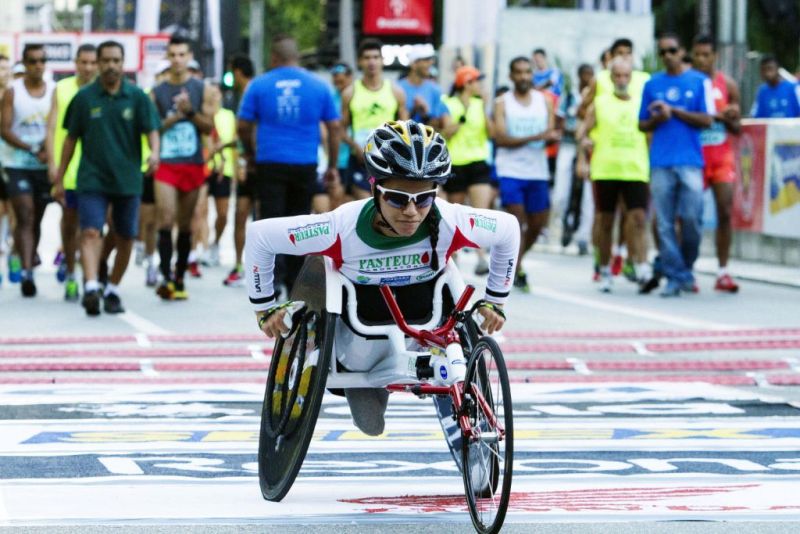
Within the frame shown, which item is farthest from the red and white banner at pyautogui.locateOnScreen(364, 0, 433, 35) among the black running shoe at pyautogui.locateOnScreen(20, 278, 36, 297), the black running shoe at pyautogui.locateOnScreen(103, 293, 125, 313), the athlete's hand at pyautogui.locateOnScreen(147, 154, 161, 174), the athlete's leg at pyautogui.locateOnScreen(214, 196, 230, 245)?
the athlete's hand at pyautogui.locateOnScreen(147, 154, 161, 174)

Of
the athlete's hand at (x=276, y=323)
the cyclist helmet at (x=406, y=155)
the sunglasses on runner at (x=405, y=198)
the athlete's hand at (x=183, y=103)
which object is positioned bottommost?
the athlete's hand at (x=276, y=323)

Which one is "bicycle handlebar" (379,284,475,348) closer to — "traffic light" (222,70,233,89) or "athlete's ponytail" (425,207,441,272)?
"athlete's ponytail" (425,207,441,272)

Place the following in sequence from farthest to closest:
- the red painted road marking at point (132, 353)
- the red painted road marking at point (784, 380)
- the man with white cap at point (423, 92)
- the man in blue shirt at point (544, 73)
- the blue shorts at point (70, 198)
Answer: the man in blue shirt at point (544, 73), the man with white cap at point (423, 92), the blue shorts at point (70, 198), the red painted road marking at point (132, 353), the red painted road marking at point (784, 380)

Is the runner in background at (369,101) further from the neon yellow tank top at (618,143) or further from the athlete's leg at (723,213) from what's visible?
the athlete's leg at (723,213)

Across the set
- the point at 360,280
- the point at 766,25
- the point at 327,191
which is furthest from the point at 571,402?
the point at 766,25

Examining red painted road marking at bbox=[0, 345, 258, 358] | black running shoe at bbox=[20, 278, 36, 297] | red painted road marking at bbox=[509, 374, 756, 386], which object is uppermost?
red painted road marking at bbox=[509, 374, 756, 386]

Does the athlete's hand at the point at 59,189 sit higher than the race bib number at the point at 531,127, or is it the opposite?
the race bib number at the point at 531,127

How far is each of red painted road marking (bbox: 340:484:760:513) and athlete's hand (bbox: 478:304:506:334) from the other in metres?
0.62

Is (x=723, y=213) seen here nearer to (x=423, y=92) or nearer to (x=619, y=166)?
(x=619, y=166)

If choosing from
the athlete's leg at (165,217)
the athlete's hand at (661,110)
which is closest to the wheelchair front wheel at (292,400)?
the athlete's leg at (165,217)

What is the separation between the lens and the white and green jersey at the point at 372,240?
6.88 metres

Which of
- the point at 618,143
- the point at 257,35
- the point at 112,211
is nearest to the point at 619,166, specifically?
the point at 618,143

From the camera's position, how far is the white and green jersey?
22.6 ft

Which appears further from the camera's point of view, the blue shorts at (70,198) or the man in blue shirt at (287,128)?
the blue shorts at (70,198)
